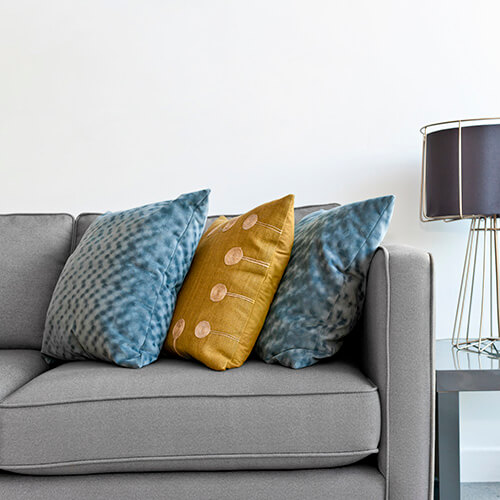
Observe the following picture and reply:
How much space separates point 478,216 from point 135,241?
1069 mm

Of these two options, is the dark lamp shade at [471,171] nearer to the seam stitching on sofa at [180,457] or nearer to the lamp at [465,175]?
the lamp at [465,175]

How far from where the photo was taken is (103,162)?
2164 millimetres

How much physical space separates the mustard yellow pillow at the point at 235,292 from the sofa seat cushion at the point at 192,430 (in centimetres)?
15

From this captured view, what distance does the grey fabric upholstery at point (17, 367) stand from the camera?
1.34 m

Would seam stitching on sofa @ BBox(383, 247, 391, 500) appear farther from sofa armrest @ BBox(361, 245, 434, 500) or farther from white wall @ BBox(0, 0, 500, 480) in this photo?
white wall @ BBox(0, 0, 500, 480)

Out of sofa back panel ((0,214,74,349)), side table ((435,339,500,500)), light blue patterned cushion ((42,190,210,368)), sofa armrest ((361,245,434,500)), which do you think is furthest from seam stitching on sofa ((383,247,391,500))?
sofa back panel ((0,214,74,349))

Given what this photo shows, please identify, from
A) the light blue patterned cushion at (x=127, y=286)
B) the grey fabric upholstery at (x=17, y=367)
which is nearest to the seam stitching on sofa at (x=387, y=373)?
the light blue patterned cushion at (x=127, y=286)

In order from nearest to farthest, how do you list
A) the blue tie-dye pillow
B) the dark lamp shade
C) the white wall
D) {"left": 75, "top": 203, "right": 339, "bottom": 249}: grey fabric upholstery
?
the blue tie-dye pillow
the dark lamp shade
{"left": 75, "top": 203, "right": 339, "bottom": 249}: grey fabric upholstery
the white wall

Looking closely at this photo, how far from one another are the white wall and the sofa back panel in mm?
342

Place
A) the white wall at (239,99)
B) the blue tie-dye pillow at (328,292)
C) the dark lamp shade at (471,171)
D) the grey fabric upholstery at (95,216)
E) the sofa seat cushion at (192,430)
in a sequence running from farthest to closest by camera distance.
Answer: the white wall at (239,99), the grey fabric upholstery at (95,216), the dark lamp shade at (471,171), the blue tie-dye pillow at (328,292), the sofa seat cushion at (192,430)

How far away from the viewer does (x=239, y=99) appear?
7.01 ft


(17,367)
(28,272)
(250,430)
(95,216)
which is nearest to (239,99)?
(95,216)

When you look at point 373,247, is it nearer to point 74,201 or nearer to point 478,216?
point 478,216

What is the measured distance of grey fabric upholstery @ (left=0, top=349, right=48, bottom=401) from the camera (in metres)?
1.34
